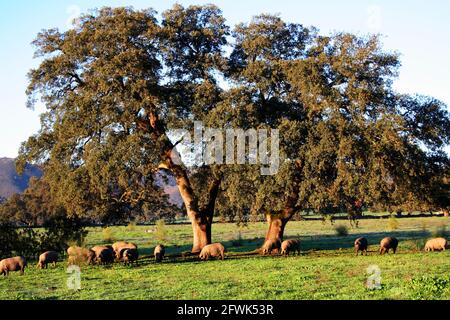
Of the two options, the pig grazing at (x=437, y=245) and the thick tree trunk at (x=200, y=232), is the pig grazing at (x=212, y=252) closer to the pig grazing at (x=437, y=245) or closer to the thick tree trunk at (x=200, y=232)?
the thick tree trunk at (x=200, y=232)

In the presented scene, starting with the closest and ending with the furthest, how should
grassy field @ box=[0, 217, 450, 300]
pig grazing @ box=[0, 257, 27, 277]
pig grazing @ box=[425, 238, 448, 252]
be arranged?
grassy field @ box=[0, 217, 450, 300] < pig grazing @ box=[0, 257, 27, 277] < pig grazing @ box=[425, 238, 448, 252]

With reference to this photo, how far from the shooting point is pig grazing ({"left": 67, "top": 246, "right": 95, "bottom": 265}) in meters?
29.7

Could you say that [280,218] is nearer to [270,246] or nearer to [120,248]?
[270,246]

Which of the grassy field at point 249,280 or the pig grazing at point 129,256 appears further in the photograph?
the pig grazing at point 129,256

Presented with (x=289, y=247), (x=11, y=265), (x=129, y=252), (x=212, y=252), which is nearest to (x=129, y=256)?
(x=129, y=252)

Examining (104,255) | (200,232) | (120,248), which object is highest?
(200,232)

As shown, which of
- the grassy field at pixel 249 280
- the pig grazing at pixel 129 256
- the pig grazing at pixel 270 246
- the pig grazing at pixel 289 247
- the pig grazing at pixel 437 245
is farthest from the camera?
the pig grazing at pixel 270 246

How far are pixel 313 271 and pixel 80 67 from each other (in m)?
19.8

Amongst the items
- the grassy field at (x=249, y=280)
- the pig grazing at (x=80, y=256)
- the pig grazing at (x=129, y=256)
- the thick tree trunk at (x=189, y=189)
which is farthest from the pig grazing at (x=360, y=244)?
the pig grazing at (x=80, y=256)

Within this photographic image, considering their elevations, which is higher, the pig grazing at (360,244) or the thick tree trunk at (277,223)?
the thick tree trunk at (277,223)

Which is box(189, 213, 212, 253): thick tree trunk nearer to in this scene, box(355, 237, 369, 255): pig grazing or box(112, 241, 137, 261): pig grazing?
box(112, 241, 137, 261): pig grazing

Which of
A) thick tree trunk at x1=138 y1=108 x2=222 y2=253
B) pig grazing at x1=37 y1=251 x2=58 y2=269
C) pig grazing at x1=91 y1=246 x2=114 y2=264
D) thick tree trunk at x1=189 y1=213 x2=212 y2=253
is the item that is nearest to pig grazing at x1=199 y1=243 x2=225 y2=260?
thick tree trunk at x1=138 y1=108 x2=222 y2=253

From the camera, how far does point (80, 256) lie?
98.3ft

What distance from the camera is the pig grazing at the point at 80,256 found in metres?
29.7
